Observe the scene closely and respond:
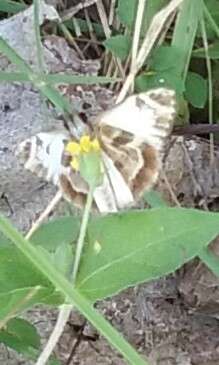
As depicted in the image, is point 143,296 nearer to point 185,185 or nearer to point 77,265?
point 185,185

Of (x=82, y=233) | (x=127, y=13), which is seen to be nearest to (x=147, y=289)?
(x=127, y=13)

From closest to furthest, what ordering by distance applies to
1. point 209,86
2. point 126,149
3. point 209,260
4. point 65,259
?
point 65,259 → point 126,149 → point 209,260 → point 209,86

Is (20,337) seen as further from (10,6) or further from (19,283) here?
(10,6)

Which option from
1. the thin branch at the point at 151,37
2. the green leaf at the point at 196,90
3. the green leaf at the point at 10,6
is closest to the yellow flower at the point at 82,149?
the thin branch at the point at 151,37

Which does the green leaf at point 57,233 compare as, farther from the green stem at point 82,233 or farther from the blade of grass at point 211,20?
the blade of grass at point 211,20

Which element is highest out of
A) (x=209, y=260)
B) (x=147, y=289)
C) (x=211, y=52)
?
(x=211, y=52)

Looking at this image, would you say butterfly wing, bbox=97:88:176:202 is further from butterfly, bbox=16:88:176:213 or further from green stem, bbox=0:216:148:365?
green stem, bbox=0:216:148:365

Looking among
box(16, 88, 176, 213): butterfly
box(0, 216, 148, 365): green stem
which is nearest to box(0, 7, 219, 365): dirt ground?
box(16, 88, 176, 213): butterfly
